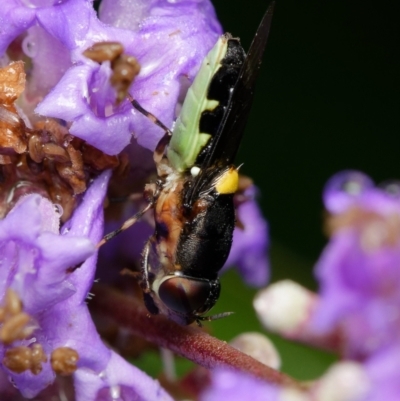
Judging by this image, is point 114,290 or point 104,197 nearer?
point 104,197

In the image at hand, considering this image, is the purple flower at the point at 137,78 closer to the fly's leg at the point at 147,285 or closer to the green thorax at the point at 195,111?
the green thorax at the point at 195,111

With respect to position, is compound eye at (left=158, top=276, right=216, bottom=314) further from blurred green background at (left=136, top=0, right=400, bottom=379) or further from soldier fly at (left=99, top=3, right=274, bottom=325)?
blurred green background at (left=136, top=0, right=400, bottom=379)

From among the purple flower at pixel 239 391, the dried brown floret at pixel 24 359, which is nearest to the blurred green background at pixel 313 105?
the dried brown floret at pixel 24 359

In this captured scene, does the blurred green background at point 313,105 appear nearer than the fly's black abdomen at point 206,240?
No

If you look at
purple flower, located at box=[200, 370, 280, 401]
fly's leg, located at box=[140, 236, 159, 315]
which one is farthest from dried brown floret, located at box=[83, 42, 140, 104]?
purple flower, located at box=[200, 370, 280, 401]

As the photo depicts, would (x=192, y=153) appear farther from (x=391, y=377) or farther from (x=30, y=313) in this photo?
(x=391, y=377)

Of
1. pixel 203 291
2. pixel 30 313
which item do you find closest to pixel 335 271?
pixel 203 291
